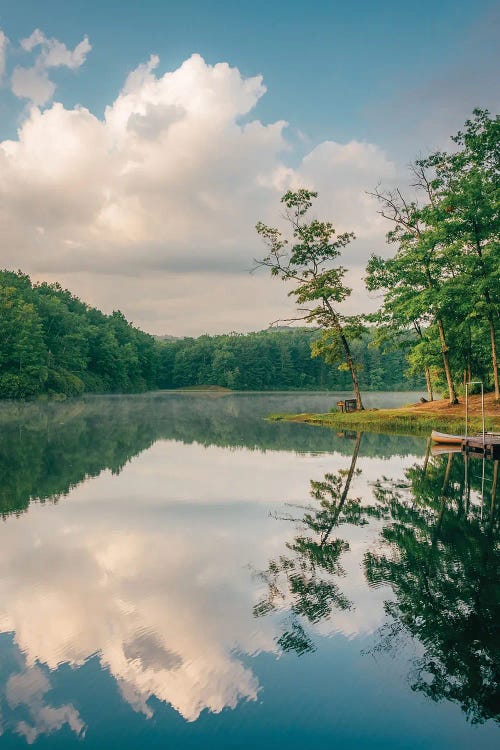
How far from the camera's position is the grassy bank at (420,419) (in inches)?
1463

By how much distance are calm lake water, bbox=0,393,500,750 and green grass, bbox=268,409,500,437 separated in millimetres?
17677

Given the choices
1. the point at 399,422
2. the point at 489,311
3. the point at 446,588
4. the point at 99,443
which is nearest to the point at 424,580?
the point at 446,588

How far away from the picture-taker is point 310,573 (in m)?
11.1

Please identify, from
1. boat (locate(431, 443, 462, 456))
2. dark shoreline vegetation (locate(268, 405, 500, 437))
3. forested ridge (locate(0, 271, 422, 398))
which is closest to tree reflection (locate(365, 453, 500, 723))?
boat (locate(431, 443, 462, 456))

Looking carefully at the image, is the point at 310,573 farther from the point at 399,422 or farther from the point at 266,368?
the point at 266,368

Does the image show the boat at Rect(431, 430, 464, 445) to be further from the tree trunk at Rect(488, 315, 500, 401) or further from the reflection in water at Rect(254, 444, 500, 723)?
the reflection in water at Rect(254, 444, 500, 723)

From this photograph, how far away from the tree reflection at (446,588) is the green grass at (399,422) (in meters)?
18.5

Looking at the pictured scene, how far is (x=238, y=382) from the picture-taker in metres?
180

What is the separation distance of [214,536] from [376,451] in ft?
60.5

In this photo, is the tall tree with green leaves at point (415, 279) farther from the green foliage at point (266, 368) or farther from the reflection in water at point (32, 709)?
the green foliage at point (266, 368)

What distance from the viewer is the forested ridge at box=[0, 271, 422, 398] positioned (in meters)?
98.2

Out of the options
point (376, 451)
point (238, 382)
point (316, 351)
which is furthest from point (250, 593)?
point (238, 382)

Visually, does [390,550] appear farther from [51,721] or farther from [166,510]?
[51,721]

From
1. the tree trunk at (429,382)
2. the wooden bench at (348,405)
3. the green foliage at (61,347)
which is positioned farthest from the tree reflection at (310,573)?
the green foliage at (61,347)
